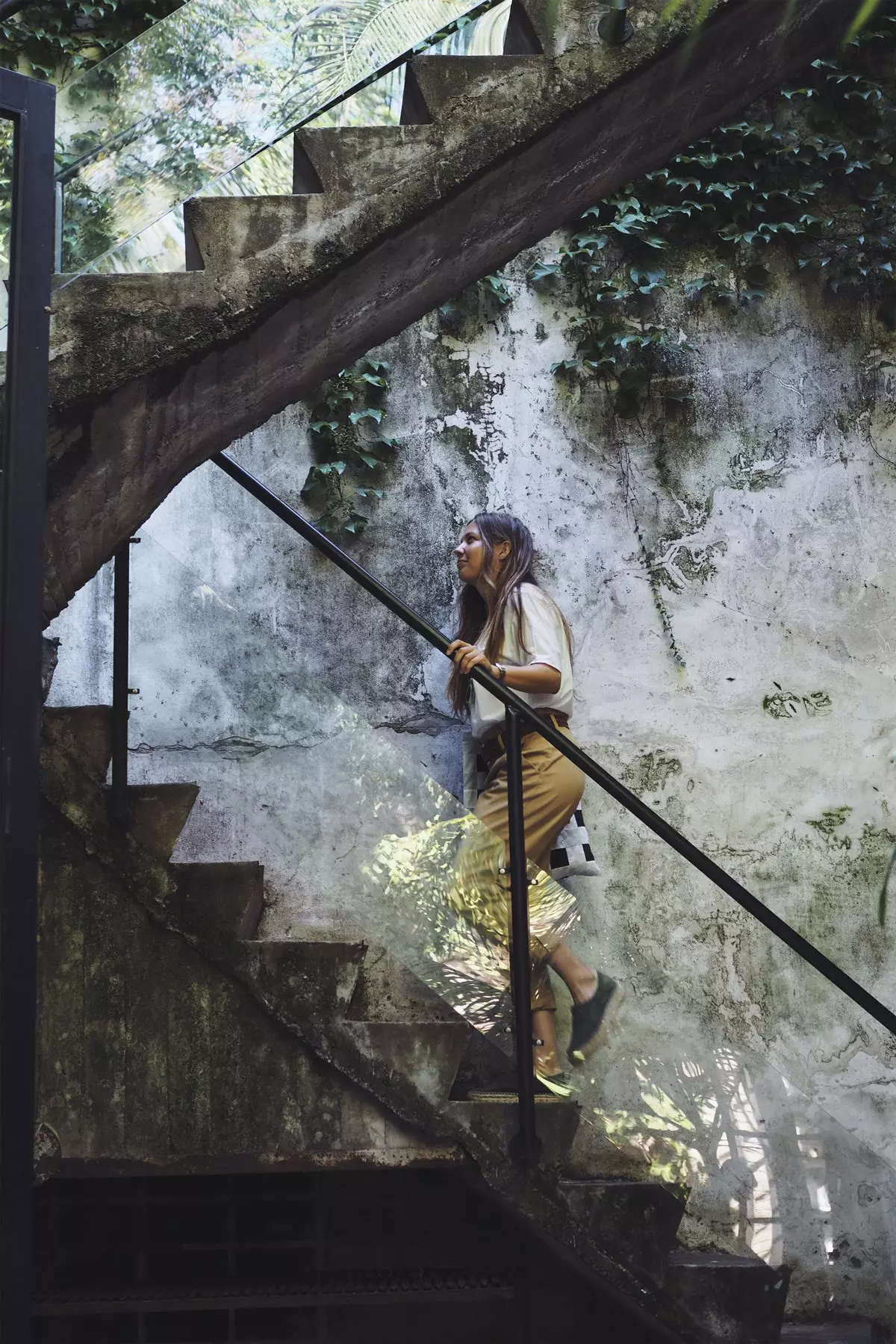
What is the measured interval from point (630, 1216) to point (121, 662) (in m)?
1.95

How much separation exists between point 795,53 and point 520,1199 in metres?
3.20

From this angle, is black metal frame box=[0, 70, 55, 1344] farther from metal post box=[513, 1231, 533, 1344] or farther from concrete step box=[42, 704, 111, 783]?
metal post box=[513, 1231, 533, 1344]

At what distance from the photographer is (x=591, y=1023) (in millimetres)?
3105

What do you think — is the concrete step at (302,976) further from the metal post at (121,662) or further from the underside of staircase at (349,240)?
the underside of staircase at (349,240)

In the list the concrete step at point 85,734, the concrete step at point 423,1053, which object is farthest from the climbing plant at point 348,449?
the concrete step at point 423,1053

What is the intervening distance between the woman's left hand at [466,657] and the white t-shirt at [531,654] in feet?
1.38

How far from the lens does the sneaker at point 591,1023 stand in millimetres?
3016

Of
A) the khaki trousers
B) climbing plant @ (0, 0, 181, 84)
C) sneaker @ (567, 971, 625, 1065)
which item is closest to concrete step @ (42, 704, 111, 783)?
the khaki trousers

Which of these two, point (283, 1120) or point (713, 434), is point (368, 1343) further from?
point (713, 434)

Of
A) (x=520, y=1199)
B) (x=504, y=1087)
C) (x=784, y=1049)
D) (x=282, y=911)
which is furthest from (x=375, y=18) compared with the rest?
(x=784, y=1049)

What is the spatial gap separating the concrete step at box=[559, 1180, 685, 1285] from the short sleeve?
1.51 metres

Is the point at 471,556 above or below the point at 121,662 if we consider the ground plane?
above

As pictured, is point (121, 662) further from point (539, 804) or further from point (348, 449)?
point (348, 449)

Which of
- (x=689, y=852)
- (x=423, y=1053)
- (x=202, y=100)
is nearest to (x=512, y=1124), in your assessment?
(x=423, y=1053)
